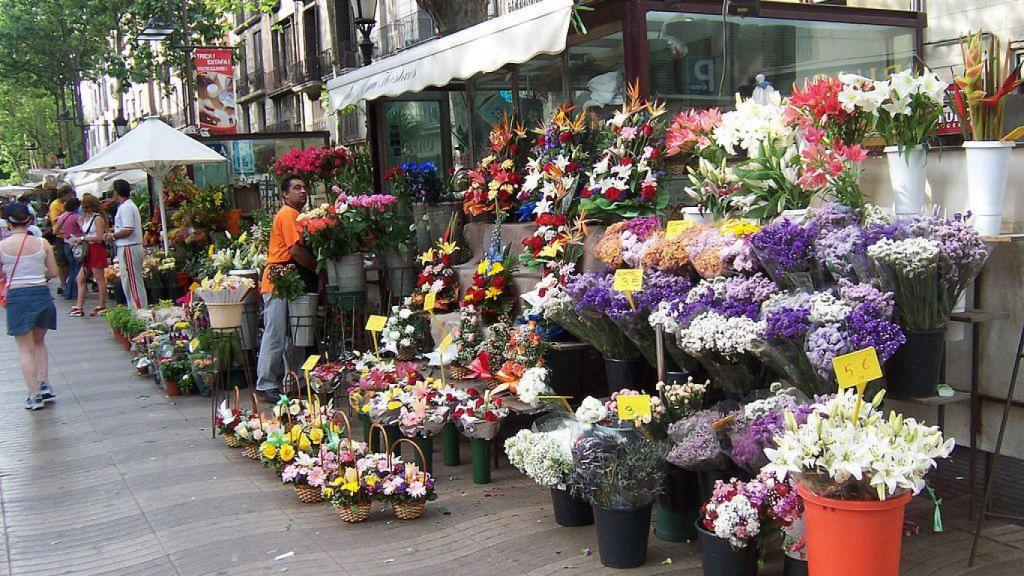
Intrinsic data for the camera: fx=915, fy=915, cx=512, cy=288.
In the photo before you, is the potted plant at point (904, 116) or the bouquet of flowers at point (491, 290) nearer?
the potted plant at point (904, 116)

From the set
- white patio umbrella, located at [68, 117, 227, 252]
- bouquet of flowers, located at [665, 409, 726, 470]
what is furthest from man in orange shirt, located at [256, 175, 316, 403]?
bouquet of flowers, located at [665, 409, 726, 470]

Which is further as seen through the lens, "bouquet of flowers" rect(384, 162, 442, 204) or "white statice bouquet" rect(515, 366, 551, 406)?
"bouquet of flowers" rect(384, 162, 442, 204)

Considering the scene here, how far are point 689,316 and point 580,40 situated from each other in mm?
3289

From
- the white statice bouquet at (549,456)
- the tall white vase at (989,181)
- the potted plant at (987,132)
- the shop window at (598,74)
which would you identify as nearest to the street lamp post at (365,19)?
the shop window at (598,74)

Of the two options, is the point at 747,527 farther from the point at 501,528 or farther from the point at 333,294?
the point at 333,294

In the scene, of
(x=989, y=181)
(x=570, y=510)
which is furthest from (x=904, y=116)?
(x=570, y=510)

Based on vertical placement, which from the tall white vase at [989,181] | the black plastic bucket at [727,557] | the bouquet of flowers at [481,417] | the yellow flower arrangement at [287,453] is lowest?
the black plastic bucket at [727,557]

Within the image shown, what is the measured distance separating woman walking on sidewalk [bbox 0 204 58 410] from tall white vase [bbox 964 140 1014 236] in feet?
23.5

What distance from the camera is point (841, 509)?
3.22 m

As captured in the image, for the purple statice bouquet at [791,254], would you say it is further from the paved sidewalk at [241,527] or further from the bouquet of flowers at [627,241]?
the paved sidewalk at [241,527]

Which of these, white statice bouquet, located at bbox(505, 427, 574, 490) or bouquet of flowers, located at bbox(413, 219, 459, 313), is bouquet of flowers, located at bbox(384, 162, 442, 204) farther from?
white statice bouquet, located at bbox(505, 427, 574, 490)

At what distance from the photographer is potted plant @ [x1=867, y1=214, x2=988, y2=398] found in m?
3.84

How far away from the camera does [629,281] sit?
4.76m

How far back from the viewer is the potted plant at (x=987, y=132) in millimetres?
4141
